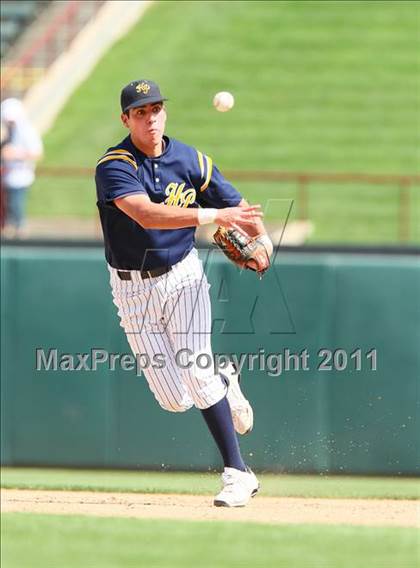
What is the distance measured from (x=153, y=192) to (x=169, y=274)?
0.40 metres

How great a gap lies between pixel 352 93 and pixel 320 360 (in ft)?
29.5

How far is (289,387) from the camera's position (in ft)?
23.3

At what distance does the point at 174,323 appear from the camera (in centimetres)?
549

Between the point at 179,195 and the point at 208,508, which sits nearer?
the point at 179,195

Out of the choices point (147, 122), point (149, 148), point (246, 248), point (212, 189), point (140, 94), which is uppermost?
point (140, 94)

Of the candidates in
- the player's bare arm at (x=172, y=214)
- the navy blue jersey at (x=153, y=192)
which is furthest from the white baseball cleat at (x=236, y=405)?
the player's bare arm at (x=172, y=214)

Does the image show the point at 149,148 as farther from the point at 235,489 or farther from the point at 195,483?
the point at 195,483

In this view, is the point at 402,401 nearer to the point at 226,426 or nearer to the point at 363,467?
the point at 363,467

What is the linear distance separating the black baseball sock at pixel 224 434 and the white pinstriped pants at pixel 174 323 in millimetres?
43

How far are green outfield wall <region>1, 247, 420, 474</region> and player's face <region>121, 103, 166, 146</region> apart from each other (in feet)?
6.35

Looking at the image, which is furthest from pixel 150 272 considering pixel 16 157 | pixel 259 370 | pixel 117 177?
pixel 16 157

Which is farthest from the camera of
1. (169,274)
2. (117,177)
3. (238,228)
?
(169,274)

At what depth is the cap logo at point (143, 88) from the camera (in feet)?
16.5

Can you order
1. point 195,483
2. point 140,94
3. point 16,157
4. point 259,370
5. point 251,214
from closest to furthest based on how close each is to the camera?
point 251,214 → point 140,94 → point 195,483 → point 259,370 → point 16,157
